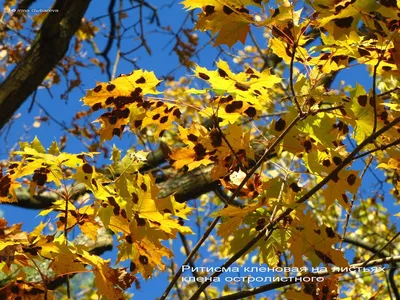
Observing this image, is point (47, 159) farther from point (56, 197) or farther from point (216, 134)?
point (56, 197)

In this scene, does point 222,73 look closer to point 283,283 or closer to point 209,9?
point 209,9

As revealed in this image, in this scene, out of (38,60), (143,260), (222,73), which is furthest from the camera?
(38,60)

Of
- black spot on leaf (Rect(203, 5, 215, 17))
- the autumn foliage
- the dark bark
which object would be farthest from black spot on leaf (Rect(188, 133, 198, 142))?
the dark bark

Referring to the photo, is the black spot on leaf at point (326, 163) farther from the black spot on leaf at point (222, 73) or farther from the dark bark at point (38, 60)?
the dark bark at point (38, 60)

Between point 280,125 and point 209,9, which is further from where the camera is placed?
→ point 280,125

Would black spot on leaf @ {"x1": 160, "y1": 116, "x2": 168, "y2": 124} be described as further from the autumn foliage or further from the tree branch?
the tree branch

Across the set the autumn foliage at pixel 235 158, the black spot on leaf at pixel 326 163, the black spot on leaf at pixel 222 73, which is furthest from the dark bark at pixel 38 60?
the black spot on leaf at pixel 326 163

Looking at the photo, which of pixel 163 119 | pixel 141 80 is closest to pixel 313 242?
pixel 163 119

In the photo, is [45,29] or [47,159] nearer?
→ [47,159]

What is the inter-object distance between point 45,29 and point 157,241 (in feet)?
6.55

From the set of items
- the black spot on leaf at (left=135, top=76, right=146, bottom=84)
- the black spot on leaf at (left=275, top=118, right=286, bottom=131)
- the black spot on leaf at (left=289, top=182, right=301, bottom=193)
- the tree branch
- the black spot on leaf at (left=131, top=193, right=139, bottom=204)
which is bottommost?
the tree branch

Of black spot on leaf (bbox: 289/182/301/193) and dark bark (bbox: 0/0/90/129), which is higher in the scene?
dark bark (bbox: 0/0/90/129)

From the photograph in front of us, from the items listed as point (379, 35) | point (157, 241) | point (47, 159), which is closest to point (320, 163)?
point (379, 35)

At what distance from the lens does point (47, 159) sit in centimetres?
159
